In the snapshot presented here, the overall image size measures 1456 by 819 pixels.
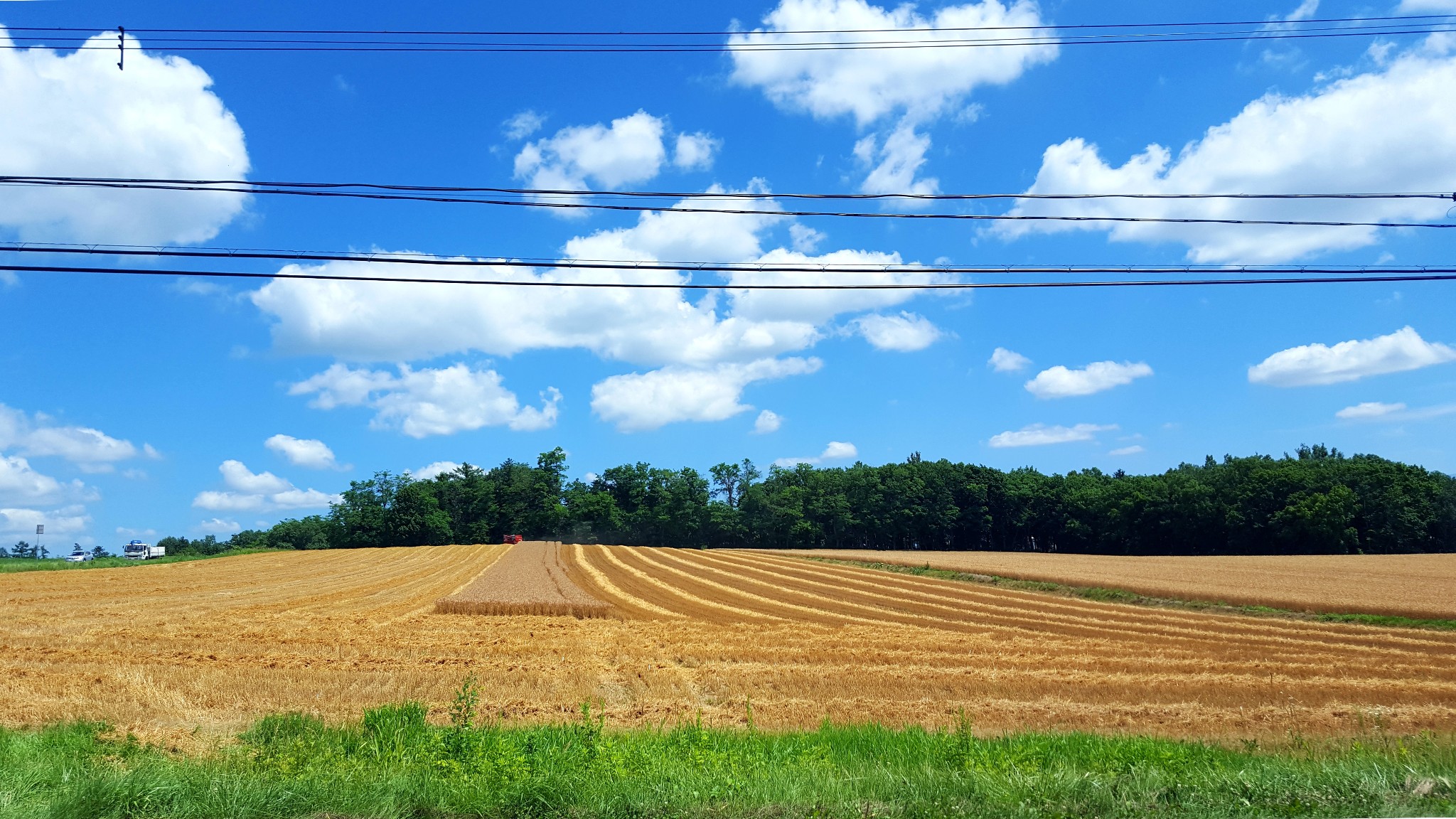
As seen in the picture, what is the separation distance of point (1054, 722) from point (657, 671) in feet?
26.5

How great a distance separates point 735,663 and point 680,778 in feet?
39.6

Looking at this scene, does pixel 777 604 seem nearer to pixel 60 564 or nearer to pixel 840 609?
pixel 840 609

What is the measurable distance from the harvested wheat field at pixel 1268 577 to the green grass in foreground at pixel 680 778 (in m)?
25.5

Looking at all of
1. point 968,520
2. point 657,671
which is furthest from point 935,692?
point 968,520

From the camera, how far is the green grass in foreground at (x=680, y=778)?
657cm

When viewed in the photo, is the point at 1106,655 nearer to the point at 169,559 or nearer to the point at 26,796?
the point at 26,796

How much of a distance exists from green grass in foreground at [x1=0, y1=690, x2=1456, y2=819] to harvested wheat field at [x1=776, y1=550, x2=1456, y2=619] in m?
25.5

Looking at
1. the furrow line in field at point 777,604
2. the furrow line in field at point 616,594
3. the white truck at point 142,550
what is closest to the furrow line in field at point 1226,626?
the furrow line in field at point 777,604

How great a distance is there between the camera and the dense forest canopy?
96.1 m

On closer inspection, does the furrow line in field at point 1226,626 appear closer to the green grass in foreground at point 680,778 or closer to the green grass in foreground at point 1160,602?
the green grass in foreground at point 1160,602

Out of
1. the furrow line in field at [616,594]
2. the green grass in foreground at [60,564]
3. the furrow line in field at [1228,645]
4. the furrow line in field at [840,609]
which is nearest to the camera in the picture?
the furrow line in field at [1228,645]

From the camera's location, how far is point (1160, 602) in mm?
34156

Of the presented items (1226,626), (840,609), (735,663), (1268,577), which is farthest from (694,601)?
(1268,577)

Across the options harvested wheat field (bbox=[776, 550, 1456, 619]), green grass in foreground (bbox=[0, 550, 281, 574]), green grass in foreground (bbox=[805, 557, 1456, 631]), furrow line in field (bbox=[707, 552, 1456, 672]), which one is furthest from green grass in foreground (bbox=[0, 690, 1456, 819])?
green grass in foreground (bbox=[0, 550, 281, 574])
